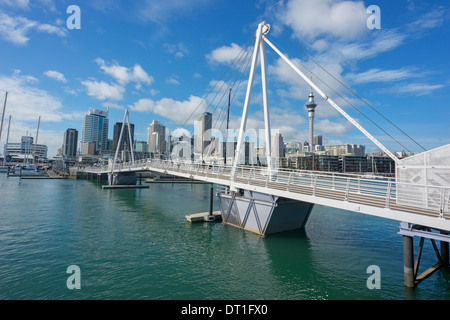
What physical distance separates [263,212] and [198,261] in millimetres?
7394

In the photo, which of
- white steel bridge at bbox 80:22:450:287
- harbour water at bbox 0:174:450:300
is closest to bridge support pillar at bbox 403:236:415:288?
white steel bridge at bbox 80:22:450:287

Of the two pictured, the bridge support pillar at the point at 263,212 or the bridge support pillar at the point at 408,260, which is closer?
the bridge support pillar at the point at 408,260

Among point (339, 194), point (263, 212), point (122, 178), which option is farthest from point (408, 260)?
point (122, 178)

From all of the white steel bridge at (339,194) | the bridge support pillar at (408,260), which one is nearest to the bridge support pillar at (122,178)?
the white steel bridge at (339,194)

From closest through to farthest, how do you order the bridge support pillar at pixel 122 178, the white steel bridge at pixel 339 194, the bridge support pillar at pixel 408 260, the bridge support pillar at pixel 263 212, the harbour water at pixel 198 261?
the white steel bridge at pixel 339 194 → the bridge support pillar at pixel 408 260 → the harbour water at pixel 198 261 → the bridge support pillar at pixel 263 212 → the bridge support pillar at pixel 122 178

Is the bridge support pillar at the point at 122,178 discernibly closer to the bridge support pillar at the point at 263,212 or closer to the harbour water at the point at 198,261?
the harbour water at the point at 198,261

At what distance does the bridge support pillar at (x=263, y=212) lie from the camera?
2001 centimetres

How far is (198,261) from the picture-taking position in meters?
15.6

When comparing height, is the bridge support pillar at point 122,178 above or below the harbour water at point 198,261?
above

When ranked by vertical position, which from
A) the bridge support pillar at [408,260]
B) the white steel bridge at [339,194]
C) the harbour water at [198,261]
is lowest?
the harbour water at [198,261]

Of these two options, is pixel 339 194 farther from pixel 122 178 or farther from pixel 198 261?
pixel 122 178

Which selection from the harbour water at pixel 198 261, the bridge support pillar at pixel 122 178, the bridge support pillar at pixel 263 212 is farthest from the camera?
the bridge support pillar at pixel 122 178

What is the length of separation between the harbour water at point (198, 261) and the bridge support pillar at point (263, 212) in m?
0.90

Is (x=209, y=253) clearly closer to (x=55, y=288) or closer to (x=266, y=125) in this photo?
(x=55, y=288)
